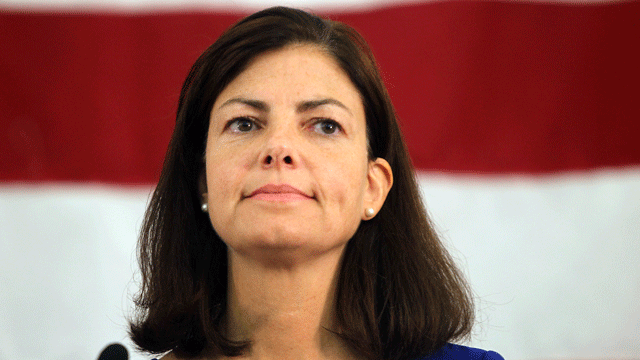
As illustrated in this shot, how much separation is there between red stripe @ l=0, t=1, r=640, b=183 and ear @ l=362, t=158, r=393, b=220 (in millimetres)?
714

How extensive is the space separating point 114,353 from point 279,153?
374 millimetres

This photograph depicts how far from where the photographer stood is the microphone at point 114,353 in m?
0.84

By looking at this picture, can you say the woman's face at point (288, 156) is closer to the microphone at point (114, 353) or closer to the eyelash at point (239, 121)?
the eyelash at point (239, 121)

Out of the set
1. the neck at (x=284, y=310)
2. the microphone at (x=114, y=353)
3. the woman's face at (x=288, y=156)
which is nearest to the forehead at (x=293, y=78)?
the woman's face at (x=288, y=156)

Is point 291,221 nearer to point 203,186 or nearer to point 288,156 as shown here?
point 288,156

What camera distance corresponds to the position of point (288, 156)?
997 millimetres

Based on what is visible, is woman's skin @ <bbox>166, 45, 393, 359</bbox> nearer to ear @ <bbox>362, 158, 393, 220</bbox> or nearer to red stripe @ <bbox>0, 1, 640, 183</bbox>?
ear @ <bbox>362, 158, 393, 220</bbox>

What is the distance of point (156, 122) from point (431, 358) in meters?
1.14

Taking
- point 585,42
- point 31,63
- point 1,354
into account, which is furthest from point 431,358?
point 31,63

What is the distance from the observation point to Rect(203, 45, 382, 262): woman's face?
0.98 m

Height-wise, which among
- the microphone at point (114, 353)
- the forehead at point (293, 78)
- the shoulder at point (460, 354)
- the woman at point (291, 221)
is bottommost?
the shoulder at point (460, 354)

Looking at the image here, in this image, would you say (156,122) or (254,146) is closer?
(254,146)

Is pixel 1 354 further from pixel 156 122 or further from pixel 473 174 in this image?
pixel 473 174

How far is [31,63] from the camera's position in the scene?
1.86 m
